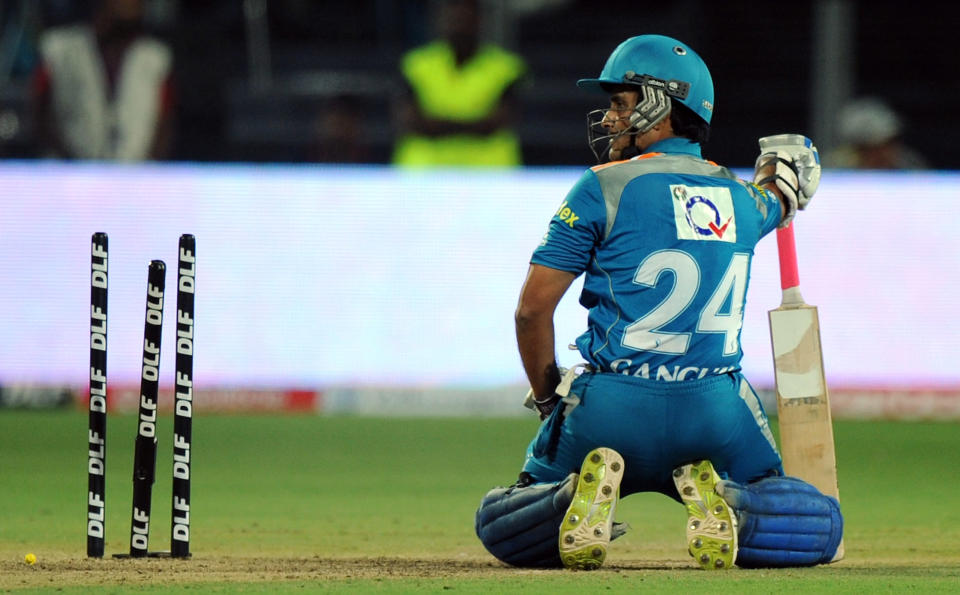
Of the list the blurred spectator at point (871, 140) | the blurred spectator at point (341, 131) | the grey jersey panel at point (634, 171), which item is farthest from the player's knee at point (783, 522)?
the blurred spectator at point (341, 131)

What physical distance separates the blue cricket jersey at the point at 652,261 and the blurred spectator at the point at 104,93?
8.06 meters

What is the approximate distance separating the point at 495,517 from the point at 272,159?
1103cm

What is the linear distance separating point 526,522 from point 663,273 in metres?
0.94

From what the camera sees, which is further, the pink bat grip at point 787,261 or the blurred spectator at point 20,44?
the blurred spectator at point 20,44

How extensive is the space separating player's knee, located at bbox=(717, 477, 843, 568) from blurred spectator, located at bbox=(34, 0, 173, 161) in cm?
840

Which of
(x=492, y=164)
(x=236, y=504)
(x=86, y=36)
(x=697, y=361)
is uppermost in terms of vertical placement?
(x=86, y=36)

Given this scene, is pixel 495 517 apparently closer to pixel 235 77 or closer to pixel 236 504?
pixel 236 504

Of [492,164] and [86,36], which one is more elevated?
[86,36]

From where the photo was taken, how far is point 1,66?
1634cm

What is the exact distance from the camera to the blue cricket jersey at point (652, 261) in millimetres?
5699

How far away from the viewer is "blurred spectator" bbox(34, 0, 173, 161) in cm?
1317

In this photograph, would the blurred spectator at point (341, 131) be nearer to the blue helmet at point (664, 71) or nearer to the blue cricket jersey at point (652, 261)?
the blue helmet at point (664, 71)

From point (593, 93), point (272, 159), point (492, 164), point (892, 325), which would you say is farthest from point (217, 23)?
point (892, 325)

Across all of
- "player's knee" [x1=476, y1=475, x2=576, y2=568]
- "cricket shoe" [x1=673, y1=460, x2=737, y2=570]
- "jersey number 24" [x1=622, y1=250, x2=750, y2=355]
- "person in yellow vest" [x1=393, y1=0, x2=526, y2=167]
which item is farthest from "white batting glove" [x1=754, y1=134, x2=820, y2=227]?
"person in yellow vest" [x1=393, y1=0, x2=526, y2=167]
